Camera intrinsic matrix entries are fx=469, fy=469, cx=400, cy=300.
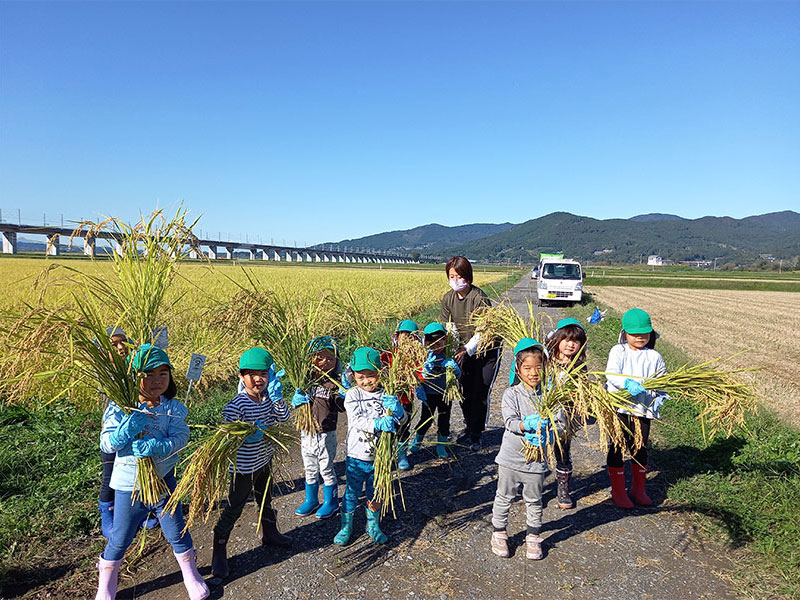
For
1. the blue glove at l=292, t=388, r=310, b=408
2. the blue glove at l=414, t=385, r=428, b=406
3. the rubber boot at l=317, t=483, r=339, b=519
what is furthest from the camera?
the blue glove at l=414, t=385, r=428, b=406

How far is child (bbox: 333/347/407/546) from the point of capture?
311 centimetres

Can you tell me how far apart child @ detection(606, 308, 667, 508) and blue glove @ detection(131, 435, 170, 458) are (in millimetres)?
2933

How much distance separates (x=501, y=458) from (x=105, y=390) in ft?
7.97

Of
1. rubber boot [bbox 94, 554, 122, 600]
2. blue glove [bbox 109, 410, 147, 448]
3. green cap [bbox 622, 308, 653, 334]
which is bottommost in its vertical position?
rubber boot [bbox 94, 554, 122, 600]

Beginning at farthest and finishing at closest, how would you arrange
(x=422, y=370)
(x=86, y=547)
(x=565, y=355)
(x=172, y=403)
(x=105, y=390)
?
(x=565, y=355)
(x=422, y=370)
(x=86, y=547)
(x=172, y=403)
(x=105, y=390)

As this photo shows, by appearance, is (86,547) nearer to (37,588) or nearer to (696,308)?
(37,588)

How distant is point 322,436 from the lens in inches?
138

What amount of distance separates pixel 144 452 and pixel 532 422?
2.19 metres

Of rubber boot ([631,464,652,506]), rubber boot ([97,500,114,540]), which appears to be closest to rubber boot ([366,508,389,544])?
rubber boot ([97,500,114,540])

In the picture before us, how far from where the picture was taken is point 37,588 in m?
2.63

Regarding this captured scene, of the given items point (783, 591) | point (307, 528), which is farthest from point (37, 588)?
point (783, 591)

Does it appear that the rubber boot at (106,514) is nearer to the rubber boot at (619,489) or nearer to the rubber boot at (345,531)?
the rubber boot at (345,531)

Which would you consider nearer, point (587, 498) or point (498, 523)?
point (498, 523)

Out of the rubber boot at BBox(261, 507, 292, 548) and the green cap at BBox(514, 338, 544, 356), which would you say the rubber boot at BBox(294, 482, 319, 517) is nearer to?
the rubber boot at BBox(261, 507, 292, 548)
